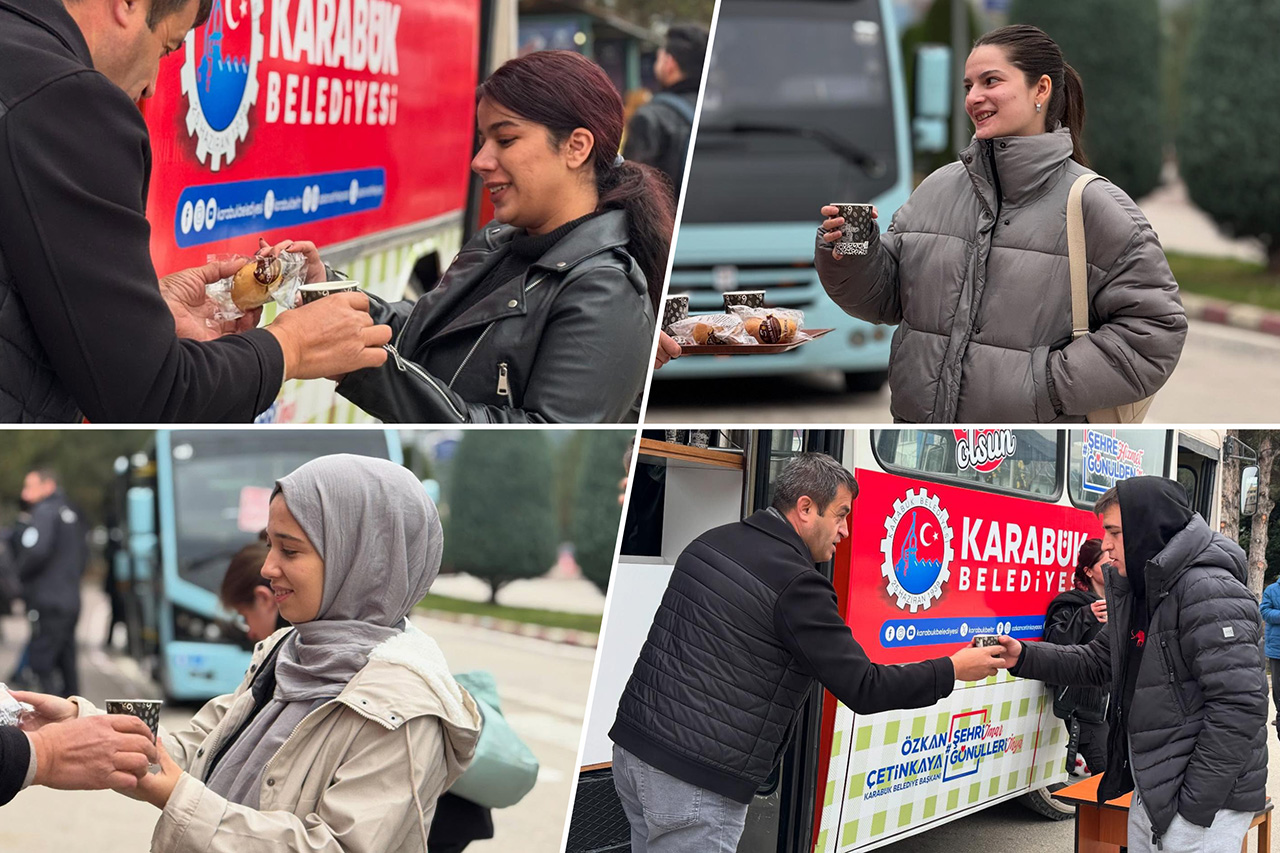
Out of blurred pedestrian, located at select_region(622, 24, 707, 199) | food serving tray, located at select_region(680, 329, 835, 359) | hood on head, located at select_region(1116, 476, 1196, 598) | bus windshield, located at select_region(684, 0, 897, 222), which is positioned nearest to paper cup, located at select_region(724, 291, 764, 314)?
food serving tray, located at select_region(680, 329, 835, 359)

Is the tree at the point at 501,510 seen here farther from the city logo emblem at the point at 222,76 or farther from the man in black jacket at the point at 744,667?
the man in black jacket at the point at 744,667

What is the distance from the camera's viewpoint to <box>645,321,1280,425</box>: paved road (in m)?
6.23

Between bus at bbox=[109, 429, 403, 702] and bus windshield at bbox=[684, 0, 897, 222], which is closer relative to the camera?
bus windshield at bbox=[684, 0, 897, 222]

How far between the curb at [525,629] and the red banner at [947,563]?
16.8 meters

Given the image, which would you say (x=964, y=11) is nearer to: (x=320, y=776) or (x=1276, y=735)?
(x=1276, y=735)

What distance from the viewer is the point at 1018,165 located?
2.78 meters

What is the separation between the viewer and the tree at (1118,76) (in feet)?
51.3

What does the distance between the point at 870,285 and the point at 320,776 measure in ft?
5.07

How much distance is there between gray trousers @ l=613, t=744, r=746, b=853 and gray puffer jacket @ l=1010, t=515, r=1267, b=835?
92cm

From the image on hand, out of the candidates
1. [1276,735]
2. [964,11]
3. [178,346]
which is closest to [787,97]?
[964,11]

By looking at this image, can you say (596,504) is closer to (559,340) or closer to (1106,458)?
(1106,458)

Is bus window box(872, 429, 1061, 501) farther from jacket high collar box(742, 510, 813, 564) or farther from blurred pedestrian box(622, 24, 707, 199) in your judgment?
blurred pedestrian box(622, 24, 707, 199)

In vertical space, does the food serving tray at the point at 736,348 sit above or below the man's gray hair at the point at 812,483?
above

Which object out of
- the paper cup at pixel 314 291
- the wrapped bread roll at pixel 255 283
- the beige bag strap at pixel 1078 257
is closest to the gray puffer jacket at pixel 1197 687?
the beige bag strap at pixel 1078 257
